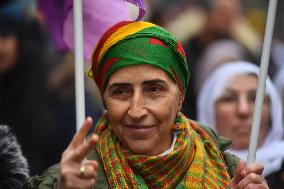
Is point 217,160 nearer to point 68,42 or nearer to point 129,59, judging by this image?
point 129,59

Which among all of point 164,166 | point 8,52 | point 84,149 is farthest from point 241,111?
point 84,149

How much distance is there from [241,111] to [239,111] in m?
0.02

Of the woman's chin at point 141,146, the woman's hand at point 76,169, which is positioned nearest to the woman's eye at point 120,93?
the woman's chin at point 141,146

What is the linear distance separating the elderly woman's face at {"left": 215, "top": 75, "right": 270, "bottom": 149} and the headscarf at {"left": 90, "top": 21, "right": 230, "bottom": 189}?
5.74ft

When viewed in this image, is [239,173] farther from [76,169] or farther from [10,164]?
[10,164]

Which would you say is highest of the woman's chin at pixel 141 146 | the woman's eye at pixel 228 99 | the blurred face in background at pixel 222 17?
the blurred face in background at pixel 222 17

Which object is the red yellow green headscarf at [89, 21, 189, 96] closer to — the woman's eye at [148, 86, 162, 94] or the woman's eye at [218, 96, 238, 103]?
the woman's eye at [148, 86, 162, 94]

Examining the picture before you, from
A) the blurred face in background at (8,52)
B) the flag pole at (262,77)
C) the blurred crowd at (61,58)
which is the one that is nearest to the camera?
the flag pole at (262,77)

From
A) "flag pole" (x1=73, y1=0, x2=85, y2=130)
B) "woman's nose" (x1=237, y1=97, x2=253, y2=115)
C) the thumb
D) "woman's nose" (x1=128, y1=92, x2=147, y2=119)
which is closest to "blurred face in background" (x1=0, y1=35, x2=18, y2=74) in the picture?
"woman's nose" (x1=237, y1=97, x2=253, y2=115)

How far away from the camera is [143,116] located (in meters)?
3.42

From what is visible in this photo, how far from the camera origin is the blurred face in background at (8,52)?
247 inches

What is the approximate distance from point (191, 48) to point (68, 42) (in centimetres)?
257

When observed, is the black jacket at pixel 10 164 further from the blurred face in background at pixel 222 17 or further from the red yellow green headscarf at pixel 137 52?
the blurred face in background at pixel 222 17

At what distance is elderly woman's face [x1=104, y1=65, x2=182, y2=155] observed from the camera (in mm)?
3438
